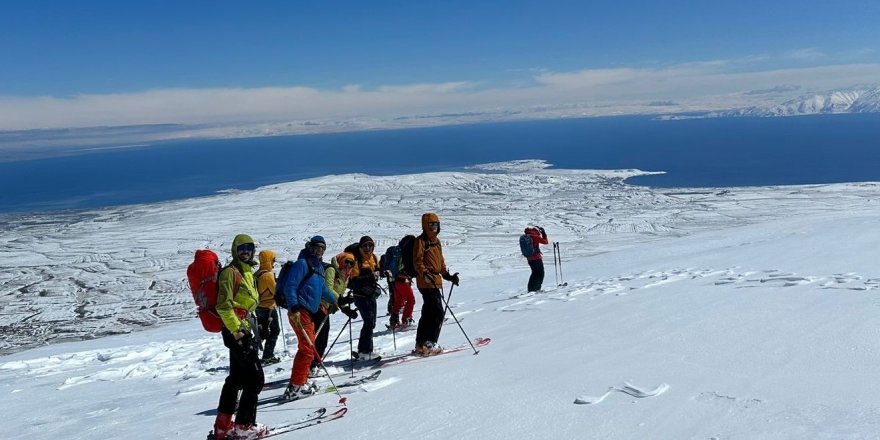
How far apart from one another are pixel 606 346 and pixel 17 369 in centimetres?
1255

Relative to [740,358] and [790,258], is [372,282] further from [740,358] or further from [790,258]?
[790,258]

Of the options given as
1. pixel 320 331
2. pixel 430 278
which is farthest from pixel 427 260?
pixel 320 331

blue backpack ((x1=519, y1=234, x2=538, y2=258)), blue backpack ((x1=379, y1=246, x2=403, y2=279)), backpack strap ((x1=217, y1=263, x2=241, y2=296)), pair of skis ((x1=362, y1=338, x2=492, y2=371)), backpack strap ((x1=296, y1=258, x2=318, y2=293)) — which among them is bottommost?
pair of skis ((x1=362, y1=338, x2=492, y2=371))

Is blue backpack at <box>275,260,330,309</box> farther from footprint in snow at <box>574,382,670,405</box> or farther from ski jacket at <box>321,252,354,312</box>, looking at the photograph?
footprint in snow at <box>574,382,670,405</box>

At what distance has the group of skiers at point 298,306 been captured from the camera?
18.3 feet

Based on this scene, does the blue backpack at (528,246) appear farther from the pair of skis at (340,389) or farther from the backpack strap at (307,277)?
the backpack strap at (307,277)

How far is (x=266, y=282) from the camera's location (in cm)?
978

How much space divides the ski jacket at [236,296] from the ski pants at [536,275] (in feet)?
30.2

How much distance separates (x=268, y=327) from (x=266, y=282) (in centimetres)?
73

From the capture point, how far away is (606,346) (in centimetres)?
715

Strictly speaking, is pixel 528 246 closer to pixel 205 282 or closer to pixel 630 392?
pixel 630 392

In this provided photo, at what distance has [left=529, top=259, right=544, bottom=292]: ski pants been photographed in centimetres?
1430

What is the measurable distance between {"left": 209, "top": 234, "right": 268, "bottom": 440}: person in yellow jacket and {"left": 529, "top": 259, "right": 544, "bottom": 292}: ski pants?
9.36 meters

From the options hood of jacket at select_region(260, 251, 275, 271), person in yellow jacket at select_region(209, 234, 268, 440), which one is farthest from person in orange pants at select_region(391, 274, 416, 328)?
person in yellow jacket at select_region(209, 234, 268, 440)
